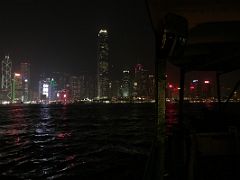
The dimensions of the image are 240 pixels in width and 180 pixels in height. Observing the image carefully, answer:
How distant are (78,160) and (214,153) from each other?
1030cm

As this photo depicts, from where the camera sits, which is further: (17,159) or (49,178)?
(17,159)

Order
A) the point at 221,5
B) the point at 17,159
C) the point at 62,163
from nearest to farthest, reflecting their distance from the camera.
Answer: the point at 221,5
the point at 62,163
the point at 17,159

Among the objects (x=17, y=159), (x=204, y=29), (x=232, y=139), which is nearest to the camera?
(x=232, y=139)

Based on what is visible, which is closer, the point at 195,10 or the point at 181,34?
the point at 181,34

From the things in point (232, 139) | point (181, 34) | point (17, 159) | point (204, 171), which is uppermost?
point (181, 34)

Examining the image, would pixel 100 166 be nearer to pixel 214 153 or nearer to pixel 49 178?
pixel 49 178

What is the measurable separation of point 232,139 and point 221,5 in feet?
16.3

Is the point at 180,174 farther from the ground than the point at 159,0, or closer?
closer

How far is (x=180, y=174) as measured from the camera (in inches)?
372

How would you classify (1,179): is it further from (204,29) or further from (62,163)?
(204,29)

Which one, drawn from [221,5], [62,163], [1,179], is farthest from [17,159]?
[221,5]

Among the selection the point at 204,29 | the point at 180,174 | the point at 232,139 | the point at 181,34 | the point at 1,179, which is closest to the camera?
the point at 181,34

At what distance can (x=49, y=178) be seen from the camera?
566 inches

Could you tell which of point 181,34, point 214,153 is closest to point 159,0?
point 181,34
